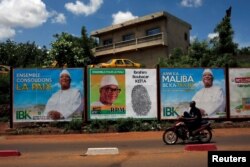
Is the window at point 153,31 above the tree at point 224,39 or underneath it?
above

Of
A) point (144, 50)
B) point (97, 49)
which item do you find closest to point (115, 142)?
point (144, 50)

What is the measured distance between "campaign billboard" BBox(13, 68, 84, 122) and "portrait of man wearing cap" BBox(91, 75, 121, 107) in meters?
0.99

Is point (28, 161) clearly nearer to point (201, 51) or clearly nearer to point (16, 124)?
point (16, 124)

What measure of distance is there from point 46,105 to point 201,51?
1909cm

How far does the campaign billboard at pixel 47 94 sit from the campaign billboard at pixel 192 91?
4.27m

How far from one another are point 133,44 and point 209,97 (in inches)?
924

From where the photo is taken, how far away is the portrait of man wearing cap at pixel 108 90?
2147cm

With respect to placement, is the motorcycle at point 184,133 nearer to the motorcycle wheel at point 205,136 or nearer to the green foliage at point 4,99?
the motorcycle wheel at point 205,136

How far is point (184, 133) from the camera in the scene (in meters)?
15.6

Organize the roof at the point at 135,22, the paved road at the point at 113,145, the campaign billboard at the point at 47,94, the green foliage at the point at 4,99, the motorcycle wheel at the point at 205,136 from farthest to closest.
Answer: the roof at the point at 135,22 < the green foliage at the point at 4,99 < the campaign billboard at the point at 47,94 < the motorcycle wheel at the point at 205,136 < the paved road at the point at 113,145

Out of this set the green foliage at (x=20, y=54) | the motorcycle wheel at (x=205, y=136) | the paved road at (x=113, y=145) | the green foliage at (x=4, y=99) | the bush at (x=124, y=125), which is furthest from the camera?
the green foliage at (x=20, y=54)

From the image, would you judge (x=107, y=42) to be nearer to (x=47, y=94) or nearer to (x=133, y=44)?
(x=133, y=44)

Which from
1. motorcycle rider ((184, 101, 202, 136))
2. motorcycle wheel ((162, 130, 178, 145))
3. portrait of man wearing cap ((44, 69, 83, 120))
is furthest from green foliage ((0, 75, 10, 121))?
motorcycle rider ((184, 101, 202, 136))

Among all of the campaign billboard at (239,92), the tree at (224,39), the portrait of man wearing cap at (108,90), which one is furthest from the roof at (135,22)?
the portrait of man wearing cap at (108,90)
